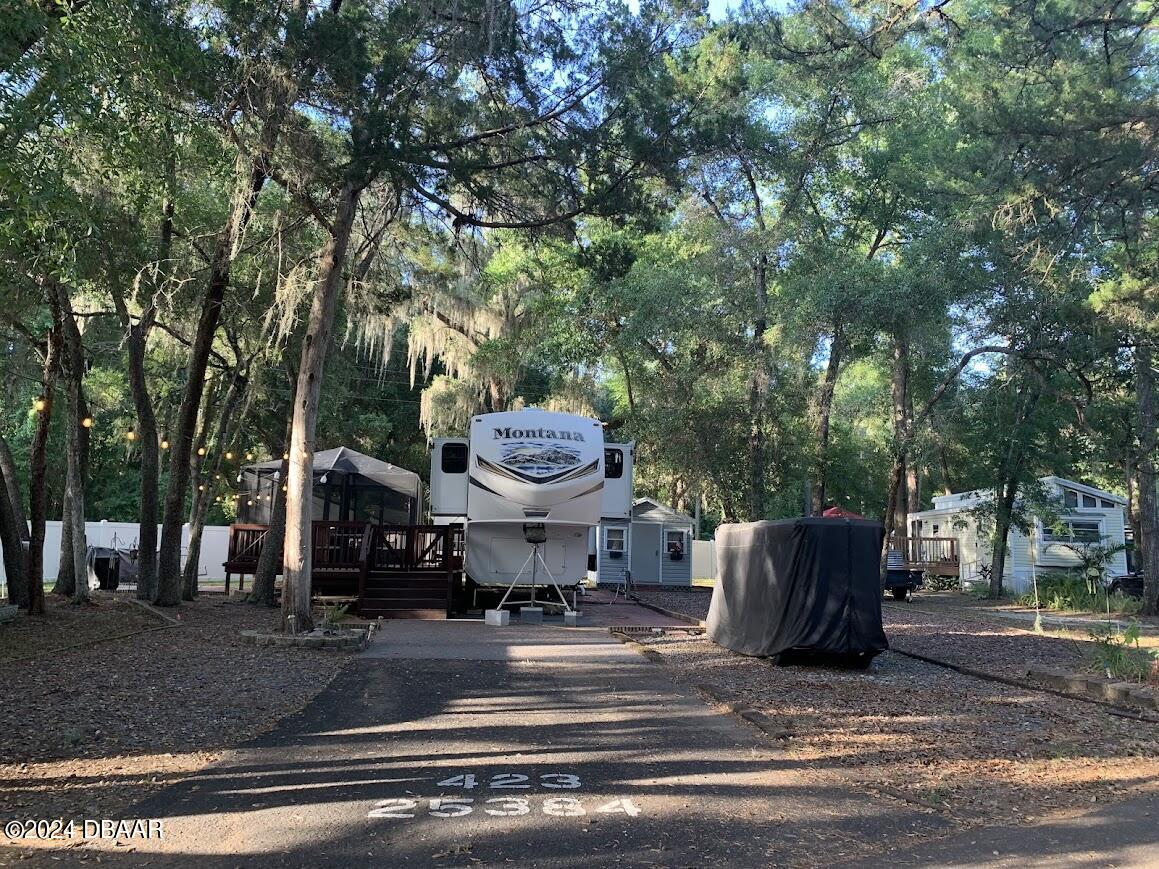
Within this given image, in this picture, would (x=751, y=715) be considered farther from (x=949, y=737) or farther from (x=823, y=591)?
(x=823, y=591)

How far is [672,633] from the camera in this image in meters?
13.0

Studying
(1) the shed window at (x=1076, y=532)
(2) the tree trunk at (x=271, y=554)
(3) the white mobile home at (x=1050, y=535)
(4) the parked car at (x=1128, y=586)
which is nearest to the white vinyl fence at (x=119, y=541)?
(2) the tree trunk at (x=271, y=554)

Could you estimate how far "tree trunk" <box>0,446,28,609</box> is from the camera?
11.7 metres

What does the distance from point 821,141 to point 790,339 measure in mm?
7229

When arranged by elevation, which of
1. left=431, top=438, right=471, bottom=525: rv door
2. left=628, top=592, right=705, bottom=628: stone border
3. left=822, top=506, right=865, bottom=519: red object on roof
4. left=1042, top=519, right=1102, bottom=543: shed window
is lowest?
left=628, top=592, right=705, bottom=628: stone border

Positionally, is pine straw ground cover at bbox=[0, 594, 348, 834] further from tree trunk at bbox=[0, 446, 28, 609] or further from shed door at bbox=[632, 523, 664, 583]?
shed door at bbox=[632, 523, 664, 583]

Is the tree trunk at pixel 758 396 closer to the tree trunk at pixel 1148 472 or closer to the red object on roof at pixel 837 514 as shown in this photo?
the red object on roof at pixel 837 514

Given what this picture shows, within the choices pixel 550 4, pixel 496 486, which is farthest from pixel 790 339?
pixel 550 4

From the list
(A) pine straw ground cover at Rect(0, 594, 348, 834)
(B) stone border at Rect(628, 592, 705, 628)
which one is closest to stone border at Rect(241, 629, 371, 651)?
(A) pine straw ground cover at Rect(0, 594, 348, 834)

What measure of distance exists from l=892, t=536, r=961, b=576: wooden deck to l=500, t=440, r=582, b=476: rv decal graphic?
16611mm

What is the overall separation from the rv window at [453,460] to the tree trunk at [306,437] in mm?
3474

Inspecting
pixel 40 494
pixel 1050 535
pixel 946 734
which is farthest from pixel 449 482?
pixel 1050 535

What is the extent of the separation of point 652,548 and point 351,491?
Answer: 31.6 ft

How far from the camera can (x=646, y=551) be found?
86.9 ft
